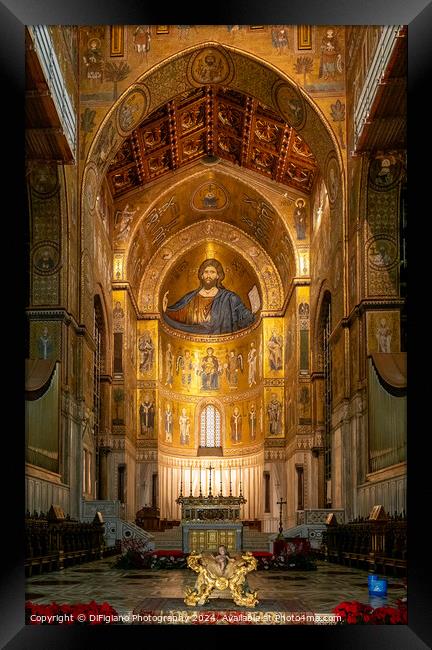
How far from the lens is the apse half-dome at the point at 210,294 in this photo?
36.6m

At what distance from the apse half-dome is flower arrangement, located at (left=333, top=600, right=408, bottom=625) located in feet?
85.6

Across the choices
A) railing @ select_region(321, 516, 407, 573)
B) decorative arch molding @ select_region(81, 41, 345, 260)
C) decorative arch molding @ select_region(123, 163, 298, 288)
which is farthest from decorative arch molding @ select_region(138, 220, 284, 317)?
railing @ select_region(321, 516, 407, 573)

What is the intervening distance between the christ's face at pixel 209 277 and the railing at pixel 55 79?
55.9ft

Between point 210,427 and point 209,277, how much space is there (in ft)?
21.7

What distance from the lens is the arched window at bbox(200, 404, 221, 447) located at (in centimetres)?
3800

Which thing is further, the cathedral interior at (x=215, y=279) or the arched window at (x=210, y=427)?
the arched window at (x=210, y=427)

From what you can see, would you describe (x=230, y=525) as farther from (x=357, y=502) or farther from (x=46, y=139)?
(x=46, y=139)

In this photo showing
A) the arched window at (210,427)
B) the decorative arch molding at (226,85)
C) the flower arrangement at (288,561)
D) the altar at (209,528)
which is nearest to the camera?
the flower arrangement at (288,561)

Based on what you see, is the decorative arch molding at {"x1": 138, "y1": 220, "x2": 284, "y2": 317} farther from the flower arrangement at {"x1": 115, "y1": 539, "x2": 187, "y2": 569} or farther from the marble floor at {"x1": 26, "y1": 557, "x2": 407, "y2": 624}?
the marble floor at {"x1": 26, "y1": 557, "x2": 407, "y2": 624}

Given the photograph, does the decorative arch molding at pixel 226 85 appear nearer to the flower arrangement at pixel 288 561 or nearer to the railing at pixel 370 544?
the railing at pixel 370 544

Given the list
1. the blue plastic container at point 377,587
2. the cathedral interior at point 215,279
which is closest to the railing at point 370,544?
the cathedral interior at point 215,279
